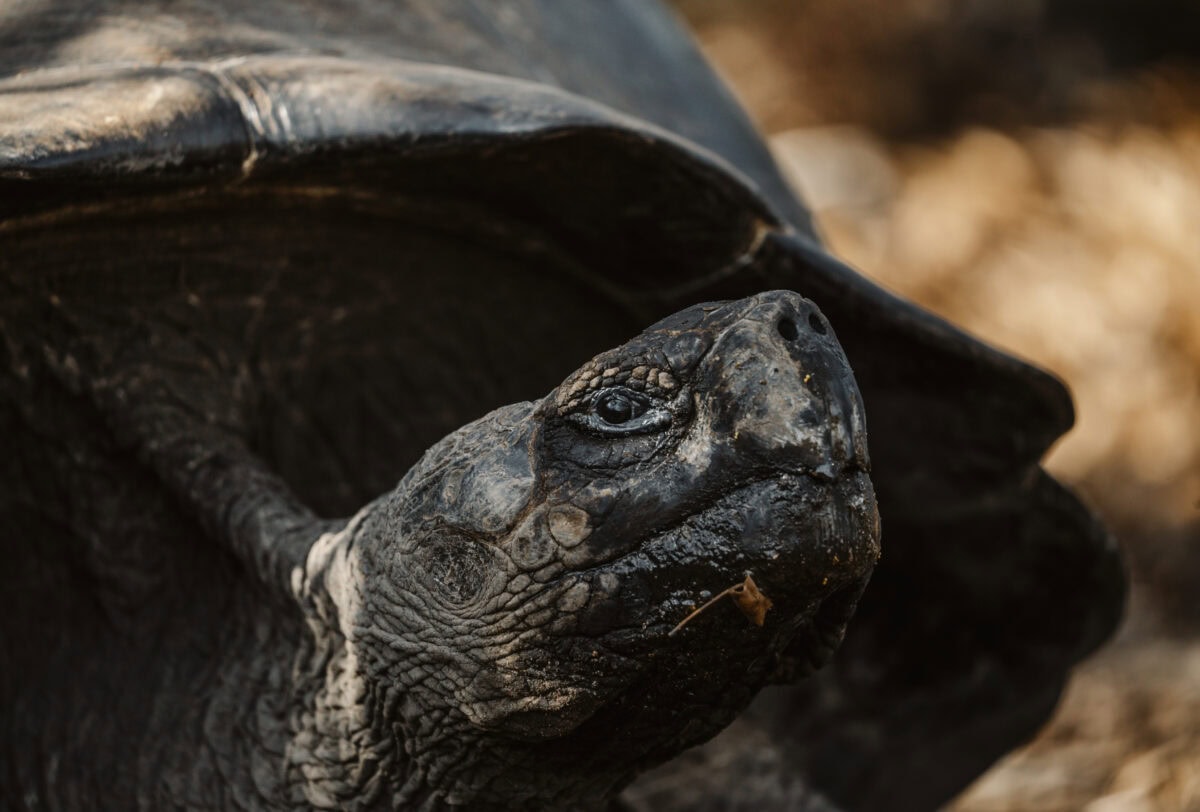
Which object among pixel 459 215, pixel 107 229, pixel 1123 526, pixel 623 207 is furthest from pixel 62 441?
pixel 1123 526

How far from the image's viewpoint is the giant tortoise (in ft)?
3.96

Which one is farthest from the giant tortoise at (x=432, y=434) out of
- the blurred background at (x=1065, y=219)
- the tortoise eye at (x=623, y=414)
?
the blurred background at (x=1065, y=219)

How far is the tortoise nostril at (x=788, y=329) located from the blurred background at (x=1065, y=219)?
1.88 m

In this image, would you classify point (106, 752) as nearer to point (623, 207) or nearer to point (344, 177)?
point (344, 177)

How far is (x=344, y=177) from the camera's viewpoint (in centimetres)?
166

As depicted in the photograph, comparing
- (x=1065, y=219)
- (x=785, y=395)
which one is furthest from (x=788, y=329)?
(x=1065, y=219)

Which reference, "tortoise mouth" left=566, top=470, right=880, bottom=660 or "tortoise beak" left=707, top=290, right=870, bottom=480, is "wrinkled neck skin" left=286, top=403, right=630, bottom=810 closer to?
"tortoise mouth" left=566, top=470, right=880, bottom=660

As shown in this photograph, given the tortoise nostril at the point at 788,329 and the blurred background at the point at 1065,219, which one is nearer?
the tortoise nostril at the point at 788,329

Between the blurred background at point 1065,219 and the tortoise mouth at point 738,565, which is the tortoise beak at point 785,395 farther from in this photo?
the blurred background at point 1065,219

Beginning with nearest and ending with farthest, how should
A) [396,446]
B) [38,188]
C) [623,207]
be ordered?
1. [38,188]
2. [623,207]
3. [396,446]

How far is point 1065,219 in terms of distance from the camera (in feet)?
17.3

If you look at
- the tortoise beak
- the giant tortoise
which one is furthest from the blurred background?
the tortoise beak

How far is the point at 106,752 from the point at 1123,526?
10.9ft

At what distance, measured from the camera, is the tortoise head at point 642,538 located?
1.16 metres
